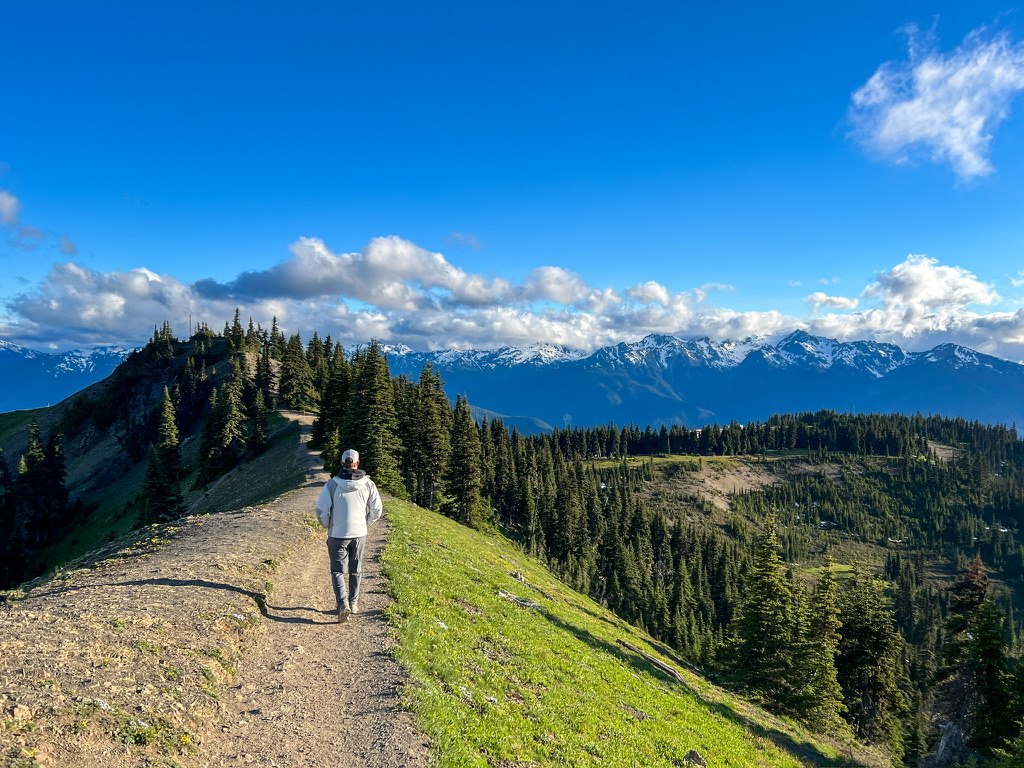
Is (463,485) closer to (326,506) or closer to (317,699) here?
(326,506)

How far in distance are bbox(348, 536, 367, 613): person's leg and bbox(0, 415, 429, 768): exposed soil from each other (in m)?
0.68

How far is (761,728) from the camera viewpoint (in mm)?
22797

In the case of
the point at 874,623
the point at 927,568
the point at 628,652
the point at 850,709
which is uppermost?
the point at 628,652

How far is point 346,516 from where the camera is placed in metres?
12.9

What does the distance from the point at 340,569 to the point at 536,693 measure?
624 cm

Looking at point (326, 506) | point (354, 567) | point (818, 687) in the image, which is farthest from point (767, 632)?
point (326, 506)

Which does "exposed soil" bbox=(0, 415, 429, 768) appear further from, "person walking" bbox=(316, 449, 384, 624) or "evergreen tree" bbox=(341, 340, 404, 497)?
"evergreen tree" bbox=(341, 340, 404, 497)

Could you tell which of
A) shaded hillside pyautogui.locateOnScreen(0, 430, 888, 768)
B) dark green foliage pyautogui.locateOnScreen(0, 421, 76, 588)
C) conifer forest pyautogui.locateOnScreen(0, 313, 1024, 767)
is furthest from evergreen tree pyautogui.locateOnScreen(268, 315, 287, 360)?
shaded hillside pyautogui.locateOnScreen(0, 430, 888, 768)

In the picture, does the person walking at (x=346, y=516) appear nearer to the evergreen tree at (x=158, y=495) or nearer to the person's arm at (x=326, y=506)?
the person's arm at (x=326, y=506)

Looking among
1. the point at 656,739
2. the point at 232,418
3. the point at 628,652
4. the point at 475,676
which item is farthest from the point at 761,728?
the point at 232,418

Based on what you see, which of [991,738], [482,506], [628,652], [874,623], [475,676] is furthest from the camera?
[482,506]

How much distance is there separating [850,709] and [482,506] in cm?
4309

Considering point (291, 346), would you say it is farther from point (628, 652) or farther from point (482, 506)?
point (628, 652)

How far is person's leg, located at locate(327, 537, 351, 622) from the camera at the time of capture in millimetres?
13094
